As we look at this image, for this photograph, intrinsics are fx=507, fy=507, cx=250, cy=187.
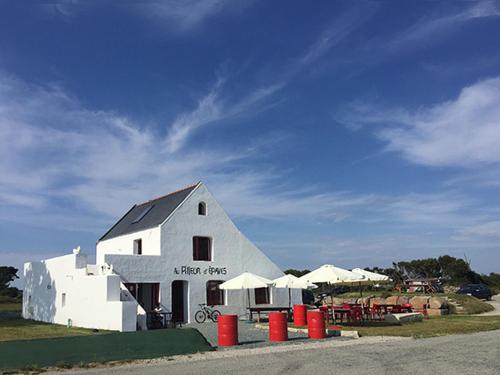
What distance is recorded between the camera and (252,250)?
27.7 metres

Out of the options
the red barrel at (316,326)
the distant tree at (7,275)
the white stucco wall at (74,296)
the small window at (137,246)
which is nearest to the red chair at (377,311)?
the red barrel at (316,326)

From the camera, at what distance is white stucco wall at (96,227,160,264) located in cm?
2466

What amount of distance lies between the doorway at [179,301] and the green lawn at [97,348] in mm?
11319

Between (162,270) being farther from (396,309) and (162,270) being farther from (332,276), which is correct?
(396,309)

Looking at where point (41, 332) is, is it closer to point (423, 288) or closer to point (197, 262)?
point (197, 262)

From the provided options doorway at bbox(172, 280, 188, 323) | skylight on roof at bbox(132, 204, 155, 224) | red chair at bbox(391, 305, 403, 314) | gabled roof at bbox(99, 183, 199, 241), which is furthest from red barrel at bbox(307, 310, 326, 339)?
skylight on roof at bbox(132, 204, 155, 224)

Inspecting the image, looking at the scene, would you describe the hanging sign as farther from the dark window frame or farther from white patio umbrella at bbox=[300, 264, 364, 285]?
white patio umbrella at bbox=[300, 264, 364, 285]

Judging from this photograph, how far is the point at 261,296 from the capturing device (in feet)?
89.9

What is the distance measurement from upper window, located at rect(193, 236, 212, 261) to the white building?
0.17 feet

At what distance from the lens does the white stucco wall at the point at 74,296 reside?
65.1ft

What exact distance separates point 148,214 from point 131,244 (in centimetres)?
209

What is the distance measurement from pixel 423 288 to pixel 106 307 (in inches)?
913

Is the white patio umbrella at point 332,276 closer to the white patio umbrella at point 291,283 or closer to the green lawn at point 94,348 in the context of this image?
the white patio umbrella at point 291,283

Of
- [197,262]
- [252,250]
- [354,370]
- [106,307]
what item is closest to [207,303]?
[197,262]
